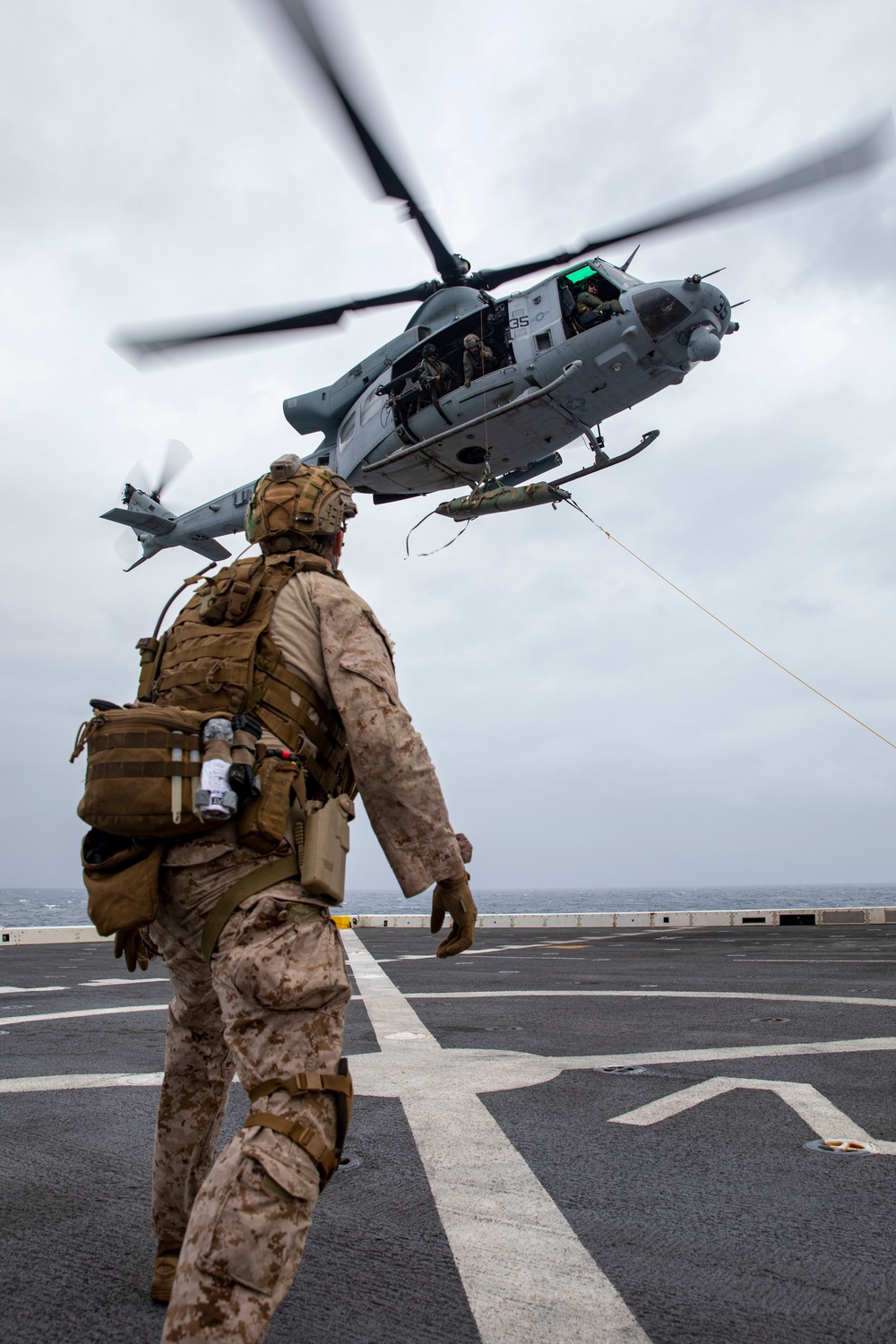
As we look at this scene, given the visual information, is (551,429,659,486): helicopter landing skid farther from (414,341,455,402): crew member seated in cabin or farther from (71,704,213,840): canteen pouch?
(71,704,213,840): canteen pouch

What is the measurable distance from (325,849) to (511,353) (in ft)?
46.1

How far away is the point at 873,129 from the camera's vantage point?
1160 centimetres

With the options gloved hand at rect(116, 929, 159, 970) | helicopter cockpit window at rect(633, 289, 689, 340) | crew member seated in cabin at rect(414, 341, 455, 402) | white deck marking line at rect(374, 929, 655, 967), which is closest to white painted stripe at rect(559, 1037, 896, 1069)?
gloved hand at rect(116, 929, 159, 970)

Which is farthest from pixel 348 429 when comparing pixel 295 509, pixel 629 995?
pixel 295 509

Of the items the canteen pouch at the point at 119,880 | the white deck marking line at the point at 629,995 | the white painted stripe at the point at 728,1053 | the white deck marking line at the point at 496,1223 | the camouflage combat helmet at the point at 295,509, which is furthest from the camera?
the white deck marking line at the point at 629,995

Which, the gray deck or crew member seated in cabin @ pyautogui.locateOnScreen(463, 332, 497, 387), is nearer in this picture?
the gray deck

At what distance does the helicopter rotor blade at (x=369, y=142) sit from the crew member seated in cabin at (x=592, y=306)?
2.77 metres

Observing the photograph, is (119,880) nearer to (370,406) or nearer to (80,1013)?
(80,1013)

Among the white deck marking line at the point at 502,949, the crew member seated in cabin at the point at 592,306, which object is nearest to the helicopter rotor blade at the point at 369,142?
the crew member seated in cabin at the point at 592,306

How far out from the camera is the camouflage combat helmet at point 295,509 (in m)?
2.79

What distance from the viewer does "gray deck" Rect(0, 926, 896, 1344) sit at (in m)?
2.14

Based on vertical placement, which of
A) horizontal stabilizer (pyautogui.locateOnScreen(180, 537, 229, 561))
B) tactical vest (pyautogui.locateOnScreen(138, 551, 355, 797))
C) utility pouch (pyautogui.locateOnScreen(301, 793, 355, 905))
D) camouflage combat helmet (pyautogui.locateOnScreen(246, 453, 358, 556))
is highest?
horizontal stabilizer (pyautogui.locateOnScreen(180, 537, 229, 561))

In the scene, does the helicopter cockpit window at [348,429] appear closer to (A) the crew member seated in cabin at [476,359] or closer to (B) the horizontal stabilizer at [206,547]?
(A) the crew member seated in cabin at [476,359]

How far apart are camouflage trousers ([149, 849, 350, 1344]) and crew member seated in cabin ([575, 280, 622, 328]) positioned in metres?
13.7
